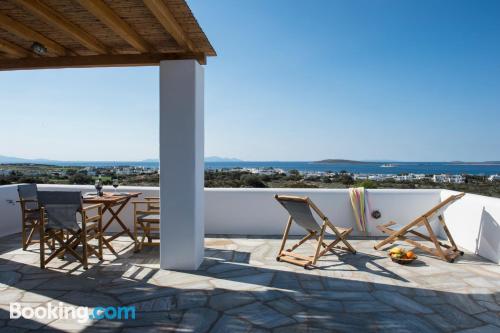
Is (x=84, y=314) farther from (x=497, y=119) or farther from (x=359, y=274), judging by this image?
(x=497, y=119)

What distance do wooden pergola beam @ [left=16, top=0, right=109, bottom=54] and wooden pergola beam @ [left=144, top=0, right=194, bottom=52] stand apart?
38.3 inches

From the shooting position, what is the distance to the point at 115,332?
2471 millimetres

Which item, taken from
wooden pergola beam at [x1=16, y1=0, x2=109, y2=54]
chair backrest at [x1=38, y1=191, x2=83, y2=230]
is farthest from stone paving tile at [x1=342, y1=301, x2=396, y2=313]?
wooden pergola beam at [x1=16, y1=0, x2=109, y2=54]

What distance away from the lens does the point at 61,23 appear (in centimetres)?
323

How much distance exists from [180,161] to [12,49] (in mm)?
2464

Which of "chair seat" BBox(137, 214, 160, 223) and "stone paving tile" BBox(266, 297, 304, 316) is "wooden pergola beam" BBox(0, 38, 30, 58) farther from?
"stone paving tile" BBox(266, 297, 304, 316)

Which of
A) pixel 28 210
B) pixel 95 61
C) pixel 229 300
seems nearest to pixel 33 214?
pixel 28 210

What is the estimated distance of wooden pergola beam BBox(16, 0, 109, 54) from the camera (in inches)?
112

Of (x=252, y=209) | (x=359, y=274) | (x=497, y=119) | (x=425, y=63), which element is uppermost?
(x=425, y=63)

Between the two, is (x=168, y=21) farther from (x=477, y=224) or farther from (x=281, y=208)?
(x=477, y=224)

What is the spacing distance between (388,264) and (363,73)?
39.1 feet

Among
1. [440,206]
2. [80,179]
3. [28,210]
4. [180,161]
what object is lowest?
[28,210]

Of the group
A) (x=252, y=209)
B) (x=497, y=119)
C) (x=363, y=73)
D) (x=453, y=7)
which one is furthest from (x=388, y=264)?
(x=497, y=119)

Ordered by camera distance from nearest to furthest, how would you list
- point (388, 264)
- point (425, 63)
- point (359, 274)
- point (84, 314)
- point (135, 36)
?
point (84, 314), point (135, 36), point (359, 274), point (388, 264), point (425, 63)
